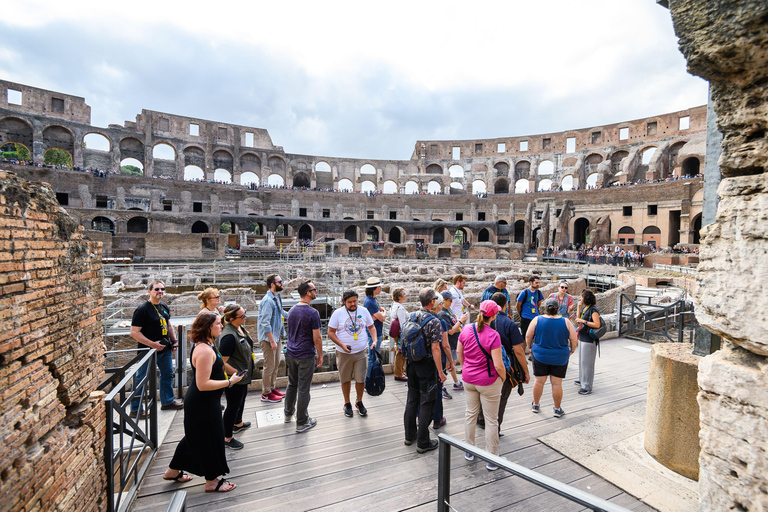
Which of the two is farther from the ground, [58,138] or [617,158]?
[58,138]

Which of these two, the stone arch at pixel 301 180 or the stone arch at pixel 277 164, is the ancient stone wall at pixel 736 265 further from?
the stone arch at pixel 301 180

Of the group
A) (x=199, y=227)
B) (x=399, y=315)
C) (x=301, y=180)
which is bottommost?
(x=399, y=315)

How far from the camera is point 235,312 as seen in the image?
141 inches

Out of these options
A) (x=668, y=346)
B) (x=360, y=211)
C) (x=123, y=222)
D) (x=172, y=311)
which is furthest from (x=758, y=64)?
(x=360, y=211)

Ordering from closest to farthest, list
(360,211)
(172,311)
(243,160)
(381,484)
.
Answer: (381,484) < (172,311) < (360,211) < (243,160)

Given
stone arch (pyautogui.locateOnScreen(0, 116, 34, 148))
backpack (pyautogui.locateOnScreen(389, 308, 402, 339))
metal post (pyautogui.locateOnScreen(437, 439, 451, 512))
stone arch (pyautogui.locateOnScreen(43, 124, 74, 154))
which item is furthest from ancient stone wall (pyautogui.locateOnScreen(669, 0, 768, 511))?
stone arch (pyautogui.locateOnScreen(0, 116, 34, 148))

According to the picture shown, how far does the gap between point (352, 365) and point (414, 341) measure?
1.10m

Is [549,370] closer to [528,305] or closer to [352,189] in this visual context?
[528,305]

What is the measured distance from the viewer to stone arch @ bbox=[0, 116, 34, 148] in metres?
33.6

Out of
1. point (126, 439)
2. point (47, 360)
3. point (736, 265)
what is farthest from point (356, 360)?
point (736, 265)

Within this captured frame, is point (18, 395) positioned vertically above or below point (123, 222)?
below

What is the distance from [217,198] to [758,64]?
3865cm

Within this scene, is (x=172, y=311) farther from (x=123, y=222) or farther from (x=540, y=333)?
(x=123, y=222)

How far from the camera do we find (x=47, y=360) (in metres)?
2.28
